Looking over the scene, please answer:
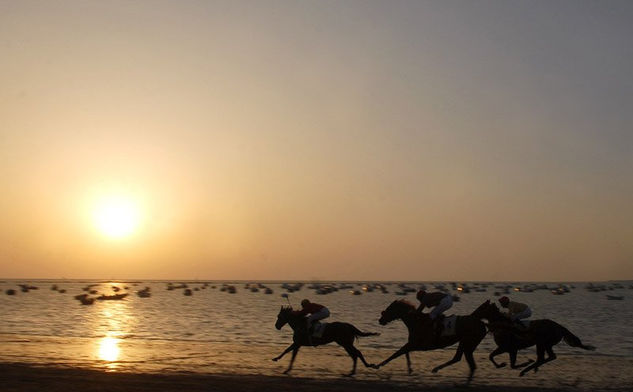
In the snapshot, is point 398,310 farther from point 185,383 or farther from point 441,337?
point 185,383

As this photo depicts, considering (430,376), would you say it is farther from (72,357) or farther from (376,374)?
(72,357)

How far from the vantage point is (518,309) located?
2075cm

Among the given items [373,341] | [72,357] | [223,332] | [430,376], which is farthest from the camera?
[223,332]

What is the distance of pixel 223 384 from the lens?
728 inches

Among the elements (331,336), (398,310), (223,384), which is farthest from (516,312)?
(223,384)

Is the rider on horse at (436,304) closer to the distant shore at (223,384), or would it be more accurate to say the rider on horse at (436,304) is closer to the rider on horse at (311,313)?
the distant shore at (223,384)

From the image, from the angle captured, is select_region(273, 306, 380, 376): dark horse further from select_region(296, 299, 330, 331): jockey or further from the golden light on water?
the golden light on water

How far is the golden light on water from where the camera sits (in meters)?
25.5

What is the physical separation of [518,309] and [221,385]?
9049mm

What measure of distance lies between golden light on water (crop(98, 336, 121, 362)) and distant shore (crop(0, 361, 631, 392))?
4868 millimetres

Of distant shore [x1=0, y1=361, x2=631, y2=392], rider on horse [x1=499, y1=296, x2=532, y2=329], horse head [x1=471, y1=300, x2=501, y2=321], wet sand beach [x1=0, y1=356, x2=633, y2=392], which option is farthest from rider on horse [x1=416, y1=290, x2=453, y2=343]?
rider on horse [x1=499, y1=296, x2=532, y2=329]

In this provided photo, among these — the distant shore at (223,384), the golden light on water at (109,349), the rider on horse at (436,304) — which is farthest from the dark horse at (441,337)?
the golden light on water at (109,349)

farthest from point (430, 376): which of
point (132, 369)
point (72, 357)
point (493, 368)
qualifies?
point (72, 357)

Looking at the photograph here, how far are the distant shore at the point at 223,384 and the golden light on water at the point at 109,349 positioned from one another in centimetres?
487
